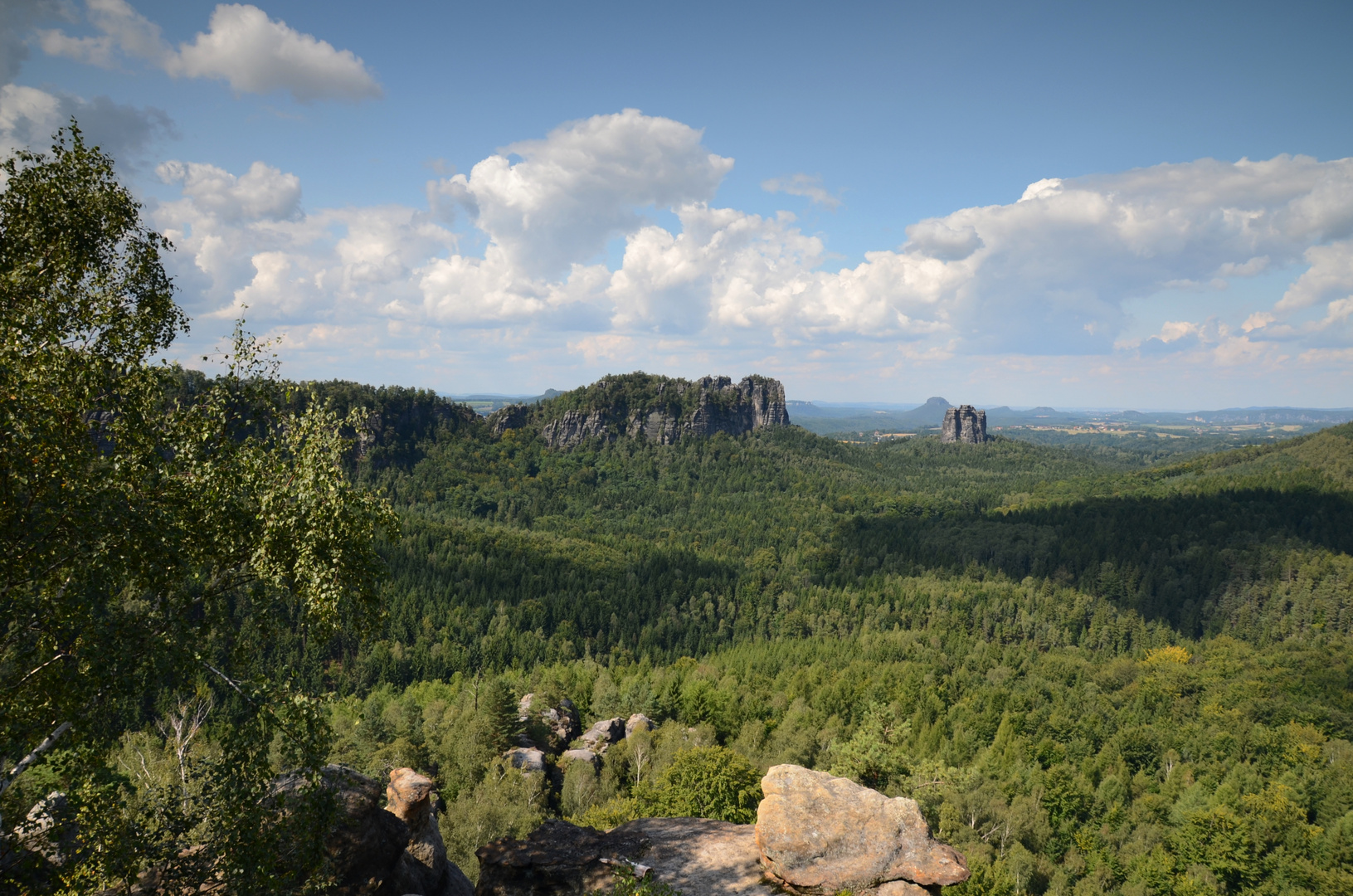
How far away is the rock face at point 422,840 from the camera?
2409cm

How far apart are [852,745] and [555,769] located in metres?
26.9

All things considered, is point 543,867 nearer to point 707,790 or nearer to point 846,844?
point 846,844

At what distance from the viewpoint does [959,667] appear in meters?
97.6

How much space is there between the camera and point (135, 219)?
14.1m

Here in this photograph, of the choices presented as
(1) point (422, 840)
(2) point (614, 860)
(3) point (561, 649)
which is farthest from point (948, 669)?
(1) point (422, 840)

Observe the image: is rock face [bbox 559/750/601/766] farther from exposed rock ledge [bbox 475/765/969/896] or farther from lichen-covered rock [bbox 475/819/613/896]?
exposed rock ledge [bbox 475/765/969/896]

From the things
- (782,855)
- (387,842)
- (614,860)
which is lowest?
(614,860)

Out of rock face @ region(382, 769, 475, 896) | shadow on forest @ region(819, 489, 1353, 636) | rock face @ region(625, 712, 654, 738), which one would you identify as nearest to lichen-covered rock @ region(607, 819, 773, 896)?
rock face @ region(382, 769, 475, 896)

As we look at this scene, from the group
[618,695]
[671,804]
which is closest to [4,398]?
[671,804]

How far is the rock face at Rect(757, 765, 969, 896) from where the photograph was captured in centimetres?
2122

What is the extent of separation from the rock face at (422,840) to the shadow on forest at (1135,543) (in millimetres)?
131362

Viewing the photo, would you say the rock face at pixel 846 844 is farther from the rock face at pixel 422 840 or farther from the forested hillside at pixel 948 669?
the forested hillside at pixel 948 669

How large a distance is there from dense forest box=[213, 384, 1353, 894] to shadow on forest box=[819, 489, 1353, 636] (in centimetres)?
90

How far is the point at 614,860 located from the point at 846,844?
875 centimetres
